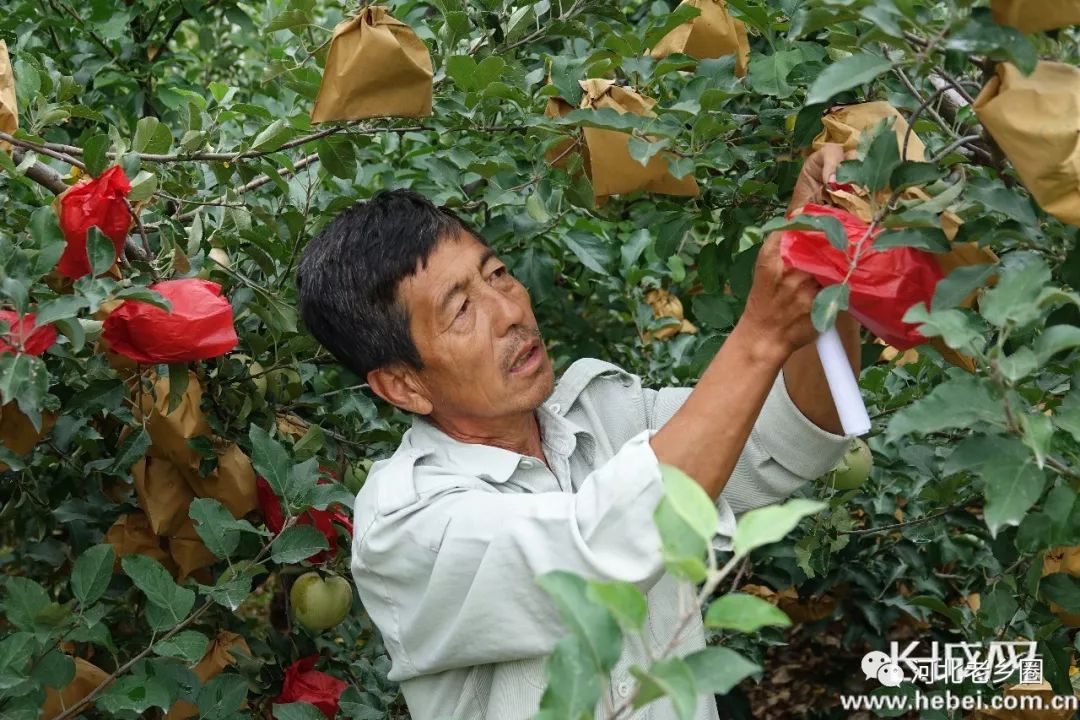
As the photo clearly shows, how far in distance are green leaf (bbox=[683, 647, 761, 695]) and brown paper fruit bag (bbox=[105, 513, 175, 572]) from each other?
1.42m

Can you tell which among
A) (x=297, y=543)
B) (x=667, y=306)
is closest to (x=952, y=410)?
(x=297, y=543)

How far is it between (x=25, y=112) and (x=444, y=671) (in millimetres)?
1090

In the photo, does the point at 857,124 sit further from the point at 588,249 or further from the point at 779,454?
the point at 588,249

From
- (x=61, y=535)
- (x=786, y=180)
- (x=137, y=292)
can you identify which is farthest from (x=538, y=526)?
(x=61, y=535)

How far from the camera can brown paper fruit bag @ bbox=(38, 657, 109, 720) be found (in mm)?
2037

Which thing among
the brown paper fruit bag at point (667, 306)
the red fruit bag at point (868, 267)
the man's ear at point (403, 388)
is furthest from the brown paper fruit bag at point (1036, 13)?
the brown paper fruit bag at point (667, 306)

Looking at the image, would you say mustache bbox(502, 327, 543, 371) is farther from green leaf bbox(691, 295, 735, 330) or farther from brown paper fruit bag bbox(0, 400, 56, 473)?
brown paper fruit bag bbox(0, 400, 56, 473)

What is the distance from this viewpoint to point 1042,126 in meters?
1.21

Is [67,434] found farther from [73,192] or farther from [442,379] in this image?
[442,379]

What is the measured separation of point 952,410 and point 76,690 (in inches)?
57.4

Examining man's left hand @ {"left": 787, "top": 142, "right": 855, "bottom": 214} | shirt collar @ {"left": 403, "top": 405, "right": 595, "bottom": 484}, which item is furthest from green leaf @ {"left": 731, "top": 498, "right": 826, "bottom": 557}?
shirt collar @ {"left": 403, "top": 405, "right": 595, "bottom": 484}

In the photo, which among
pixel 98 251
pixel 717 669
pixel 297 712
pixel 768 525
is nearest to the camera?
pixel 768 525

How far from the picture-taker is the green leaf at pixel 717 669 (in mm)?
971

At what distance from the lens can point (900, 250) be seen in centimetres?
139
